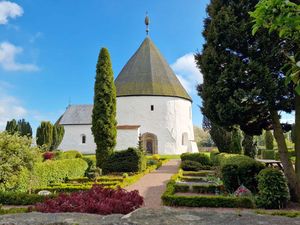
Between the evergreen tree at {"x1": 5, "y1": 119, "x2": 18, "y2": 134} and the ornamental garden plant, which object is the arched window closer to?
the evergreen tree at {"x1": 5, "y1": 119, "x2": 18, "y2": 134}

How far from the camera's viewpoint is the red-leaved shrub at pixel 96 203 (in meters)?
4.94

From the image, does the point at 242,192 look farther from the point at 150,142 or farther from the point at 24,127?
the point at 24,127

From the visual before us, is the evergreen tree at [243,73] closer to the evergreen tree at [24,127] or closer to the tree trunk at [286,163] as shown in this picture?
the tree trunk at [286,163]

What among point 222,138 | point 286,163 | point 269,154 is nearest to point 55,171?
point 286,163

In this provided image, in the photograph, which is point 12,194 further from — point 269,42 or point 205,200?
point 269,42

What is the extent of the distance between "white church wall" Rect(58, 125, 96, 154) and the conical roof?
26.7ft

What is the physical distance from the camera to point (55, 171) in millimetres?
13625

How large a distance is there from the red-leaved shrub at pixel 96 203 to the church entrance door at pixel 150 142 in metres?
29.5

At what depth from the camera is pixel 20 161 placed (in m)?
9.79

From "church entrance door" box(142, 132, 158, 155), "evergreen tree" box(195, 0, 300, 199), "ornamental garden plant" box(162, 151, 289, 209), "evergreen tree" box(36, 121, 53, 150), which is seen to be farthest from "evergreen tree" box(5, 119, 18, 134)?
"evergreen tree" box(195, 0, 300, 199)

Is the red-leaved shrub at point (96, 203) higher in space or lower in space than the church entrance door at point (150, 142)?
lower

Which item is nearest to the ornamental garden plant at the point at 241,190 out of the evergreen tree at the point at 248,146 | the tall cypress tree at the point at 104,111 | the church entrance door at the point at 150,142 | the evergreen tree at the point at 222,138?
the tall cypress tree at the point at 104,111

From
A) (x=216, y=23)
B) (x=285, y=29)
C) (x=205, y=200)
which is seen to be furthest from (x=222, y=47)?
(x=285, y=29)

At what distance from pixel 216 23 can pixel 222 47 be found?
84 centimetres
